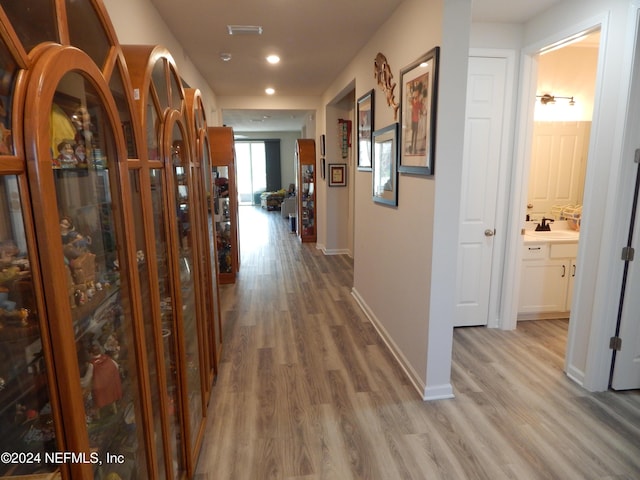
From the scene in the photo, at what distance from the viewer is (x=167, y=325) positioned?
5.48 feet

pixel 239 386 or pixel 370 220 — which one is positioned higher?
pixel 370 220

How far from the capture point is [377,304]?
146 inches

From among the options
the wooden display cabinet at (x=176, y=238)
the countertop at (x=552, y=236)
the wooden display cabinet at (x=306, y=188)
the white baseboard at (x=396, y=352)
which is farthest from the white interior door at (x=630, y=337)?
the wooden display cabinet at (x=306, y=188)

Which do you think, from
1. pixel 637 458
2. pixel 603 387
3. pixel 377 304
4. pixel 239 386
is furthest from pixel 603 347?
pixel 239 386

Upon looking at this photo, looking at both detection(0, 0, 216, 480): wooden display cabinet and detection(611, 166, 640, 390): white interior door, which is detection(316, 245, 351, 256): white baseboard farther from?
detection(0, 0, 216, 480): wooden display cabinet

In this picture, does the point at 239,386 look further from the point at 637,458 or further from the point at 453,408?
the point at 637,458

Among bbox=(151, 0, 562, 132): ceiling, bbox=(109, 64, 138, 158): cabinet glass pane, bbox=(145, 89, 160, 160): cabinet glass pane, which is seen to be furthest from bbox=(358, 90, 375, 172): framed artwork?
bbox=(109, 64, 138, 158): cabinet glass pane

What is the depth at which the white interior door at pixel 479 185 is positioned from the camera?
130 inches

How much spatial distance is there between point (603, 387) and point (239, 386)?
250 cm

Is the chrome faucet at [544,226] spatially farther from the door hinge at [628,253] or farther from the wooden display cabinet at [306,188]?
the wooden display cabinet at [306,188]

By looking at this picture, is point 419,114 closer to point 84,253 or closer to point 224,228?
point 84,253

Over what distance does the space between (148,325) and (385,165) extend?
93.8 inches

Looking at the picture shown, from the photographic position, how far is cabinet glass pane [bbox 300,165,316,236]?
7.83m

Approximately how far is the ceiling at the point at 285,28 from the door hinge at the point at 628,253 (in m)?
1.86
